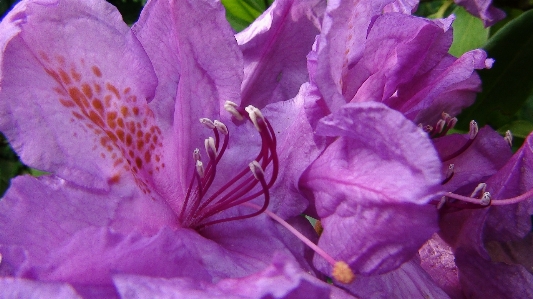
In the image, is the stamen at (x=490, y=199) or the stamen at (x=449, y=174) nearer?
the stamen at (x=490, y=199)

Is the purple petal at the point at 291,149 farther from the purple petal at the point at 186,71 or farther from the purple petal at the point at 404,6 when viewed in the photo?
the purple petal at the point at 404,6

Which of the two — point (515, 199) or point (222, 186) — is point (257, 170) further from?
point (515, 199)

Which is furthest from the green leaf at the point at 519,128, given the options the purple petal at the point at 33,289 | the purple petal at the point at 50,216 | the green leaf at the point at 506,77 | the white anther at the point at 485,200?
the purple petal at the point at 33,289

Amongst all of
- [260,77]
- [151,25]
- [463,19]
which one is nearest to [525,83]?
[463,19]

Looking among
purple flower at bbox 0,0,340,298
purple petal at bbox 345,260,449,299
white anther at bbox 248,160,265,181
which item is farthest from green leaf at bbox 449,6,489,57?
white anther at bbox 248,160,265,181

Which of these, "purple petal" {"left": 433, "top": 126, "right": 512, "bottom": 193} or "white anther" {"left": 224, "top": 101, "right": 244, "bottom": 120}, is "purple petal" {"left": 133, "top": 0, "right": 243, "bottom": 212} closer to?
"white anther" {"left": 224, "top": 101, "right": 244, "bottom": 120}
